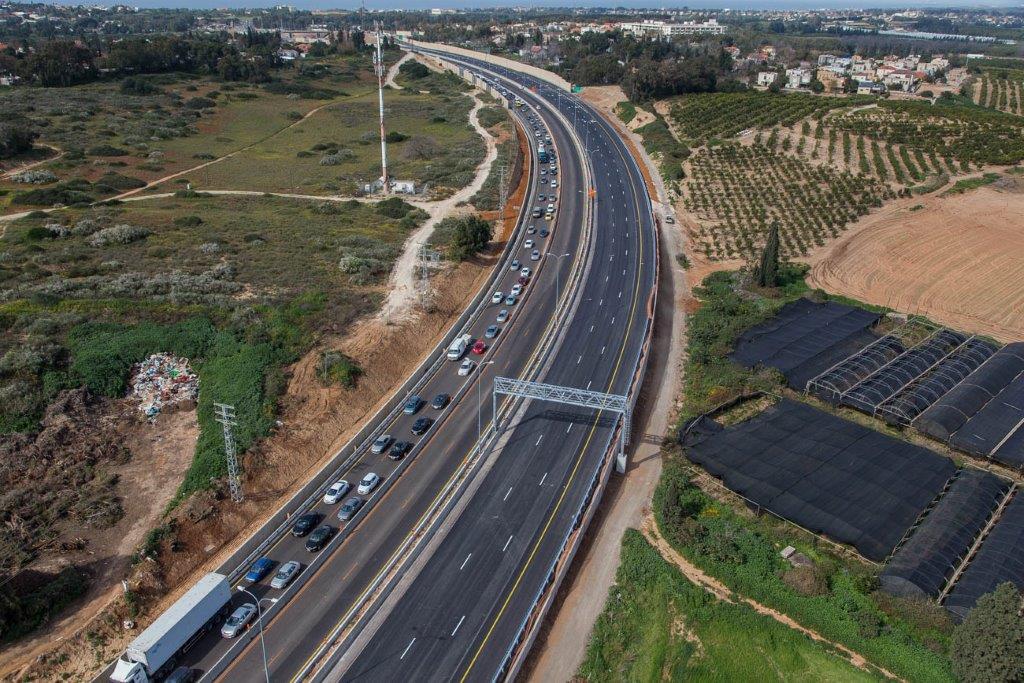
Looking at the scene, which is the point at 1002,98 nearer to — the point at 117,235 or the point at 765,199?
the point at 765,199

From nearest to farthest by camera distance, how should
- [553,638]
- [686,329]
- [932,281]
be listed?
[553,638], [686,329], [932,281]

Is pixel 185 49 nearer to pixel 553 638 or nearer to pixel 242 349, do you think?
pixel 242 349

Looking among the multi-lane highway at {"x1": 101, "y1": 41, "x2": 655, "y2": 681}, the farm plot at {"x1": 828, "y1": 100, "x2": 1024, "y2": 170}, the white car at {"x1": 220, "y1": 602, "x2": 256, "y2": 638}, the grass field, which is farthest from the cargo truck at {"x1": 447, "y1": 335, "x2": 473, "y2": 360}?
the farm plot at {"x1": 828, "y1": 100, "x2": 1024, "y2": 170}

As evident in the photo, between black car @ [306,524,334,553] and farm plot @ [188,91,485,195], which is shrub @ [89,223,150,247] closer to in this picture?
farm plot @ [188,91,485,195]

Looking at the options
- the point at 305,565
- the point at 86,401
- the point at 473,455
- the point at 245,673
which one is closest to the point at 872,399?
the point at 473,455

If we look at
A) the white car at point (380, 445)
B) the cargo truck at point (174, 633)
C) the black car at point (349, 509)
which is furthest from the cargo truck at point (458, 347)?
the cargo truck at point (174, 633)

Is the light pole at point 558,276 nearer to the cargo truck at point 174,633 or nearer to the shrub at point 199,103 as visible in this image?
the cargo truck at point 174,633

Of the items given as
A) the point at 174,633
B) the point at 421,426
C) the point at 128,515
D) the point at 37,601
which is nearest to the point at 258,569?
the point at 174,633
